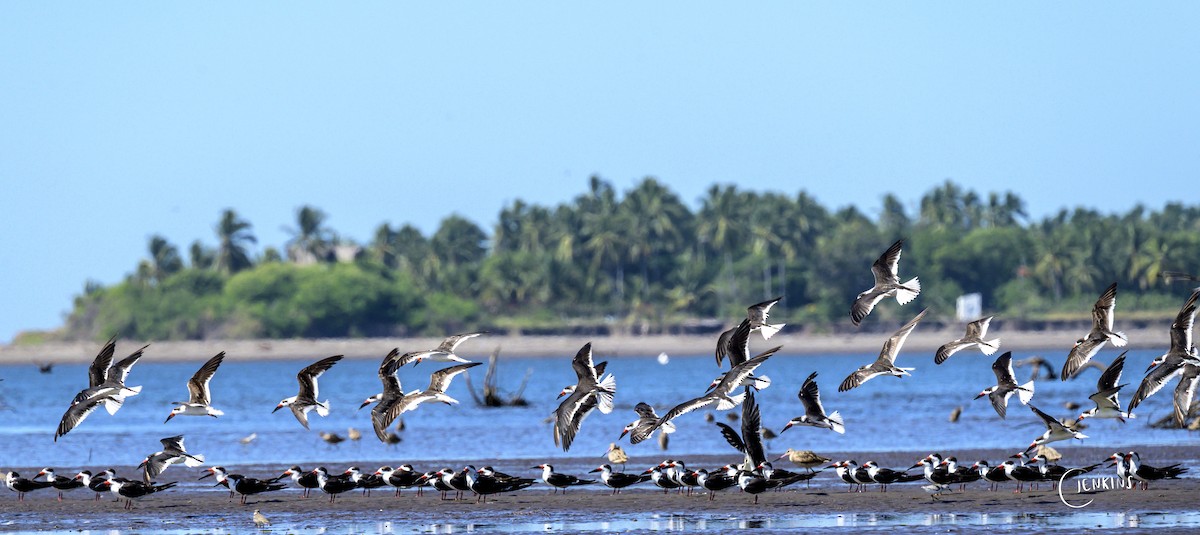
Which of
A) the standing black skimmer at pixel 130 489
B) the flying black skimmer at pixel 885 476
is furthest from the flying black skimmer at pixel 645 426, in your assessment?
the standing black skimmer at pixel 130 489

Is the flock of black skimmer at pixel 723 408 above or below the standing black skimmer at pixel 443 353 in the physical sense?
below

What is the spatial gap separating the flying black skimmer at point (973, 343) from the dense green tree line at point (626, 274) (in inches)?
4364

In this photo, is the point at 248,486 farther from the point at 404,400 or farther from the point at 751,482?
the point at 751,482

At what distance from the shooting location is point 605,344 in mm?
134000

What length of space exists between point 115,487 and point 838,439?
17025mm

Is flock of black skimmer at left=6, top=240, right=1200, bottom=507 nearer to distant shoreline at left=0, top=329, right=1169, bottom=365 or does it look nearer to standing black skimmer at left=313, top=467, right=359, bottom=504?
standing black skimmer at left=313, top=467, right=359, bottom=504

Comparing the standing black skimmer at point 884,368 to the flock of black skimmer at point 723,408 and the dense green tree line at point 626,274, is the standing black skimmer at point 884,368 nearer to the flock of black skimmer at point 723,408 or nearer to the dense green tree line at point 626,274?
the flock of black skimmer at point 723,408

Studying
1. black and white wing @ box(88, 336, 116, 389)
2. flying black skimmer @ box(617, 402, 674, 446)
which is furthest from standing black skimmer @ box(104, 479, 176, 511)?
flying black skimmer @ box(617, 402, 674, 446)

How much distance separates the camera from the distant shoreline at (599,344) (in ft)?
416

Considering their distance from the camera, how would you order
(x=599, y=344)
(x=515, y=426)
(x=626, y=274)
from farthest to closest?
(x=626, y=274)
(x=599, y=344)
(x=515, y=426)

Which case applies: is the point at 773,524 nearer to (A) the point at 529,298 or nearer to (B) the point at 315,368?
(B) the point at 315,368

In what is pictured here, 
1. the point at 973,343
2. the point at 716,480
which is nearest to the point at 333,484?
the point at 716,480

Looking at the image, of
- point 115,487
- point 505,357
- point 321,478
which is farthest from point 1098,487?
point 505,357

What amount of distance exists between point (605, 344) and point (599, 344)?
0.47m
